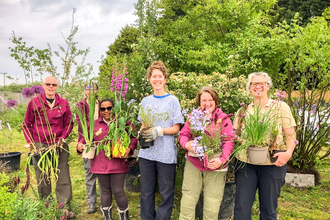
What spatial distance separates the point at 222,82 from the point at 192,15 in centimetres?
400

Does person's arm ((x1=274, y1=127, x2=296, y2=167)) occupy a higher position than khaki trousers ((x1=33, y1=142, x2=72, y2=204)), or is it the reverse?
person's arm ((x1=274, y1=127, x2=296, y2=167))

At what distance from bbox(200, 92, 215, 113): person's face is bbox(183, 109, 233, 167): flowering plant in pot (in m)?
0.13

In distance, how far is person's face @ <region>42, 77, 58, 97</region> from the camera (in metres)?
3.32

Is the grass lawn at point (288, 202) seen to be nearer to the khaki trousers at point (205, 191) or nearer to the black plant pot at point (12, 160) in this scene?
the black plant pot at point (12, 160)

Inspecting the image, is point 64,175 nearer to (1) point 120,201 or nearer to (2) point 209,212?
(1) point 120,201

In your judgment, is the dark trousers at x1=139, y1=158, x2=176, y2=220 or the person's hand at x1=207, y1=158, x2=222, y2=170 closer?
the person's hand at x1=207, y1=158, x2=222, y2=170

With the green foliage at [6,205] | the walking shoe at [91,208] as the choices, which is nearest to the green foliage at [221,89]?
the walking shoe at [91,208]

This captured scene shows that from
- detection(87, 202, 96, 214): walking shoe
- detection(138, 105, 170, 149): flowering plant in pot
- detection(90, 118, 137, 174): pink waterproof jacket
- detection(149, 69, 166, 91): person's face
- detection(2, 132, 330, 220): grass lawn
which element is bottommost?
detection(2, 132, 330, 220): grass lawn

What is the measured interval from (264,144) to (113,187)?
1765mm

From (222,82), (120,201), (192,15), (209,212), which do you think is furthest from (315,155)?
(192,15)

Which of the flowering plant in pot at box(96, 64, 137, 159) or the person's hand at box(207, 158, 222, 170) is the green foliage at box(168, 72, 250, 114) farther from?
the person's hand at box(207, 158, 222, 170)

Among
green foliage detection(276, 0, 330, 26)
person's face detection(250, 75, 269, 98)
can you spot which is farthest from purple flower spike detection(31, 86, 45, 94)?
green foliage detection(276, 0, 330, 26)

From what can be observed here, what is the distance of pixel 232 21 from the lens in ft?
22.5

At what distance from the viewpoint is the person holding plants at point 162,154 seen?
2.85 m
